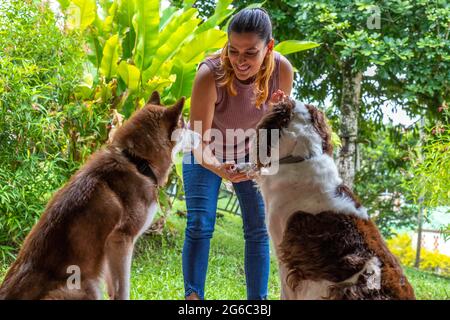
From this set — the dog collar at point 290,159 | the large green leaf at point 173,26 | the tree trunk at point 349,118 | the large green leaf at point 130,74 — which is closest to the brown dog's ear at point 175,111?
the dog collar at point 290,159

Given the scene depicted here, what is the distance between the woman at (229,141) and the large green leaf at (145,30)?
1190 millimetres

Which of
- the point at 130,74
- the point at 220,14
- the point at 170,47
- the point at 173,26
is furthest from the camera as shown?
the point at 220,14

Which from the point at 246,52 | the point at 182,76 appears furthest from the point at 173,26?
the point at 246,52

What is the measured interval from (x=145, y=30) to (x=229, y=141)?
134 centimetres

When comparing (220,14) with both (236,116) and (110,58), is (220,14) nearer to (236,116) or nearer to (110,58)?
(110,58)

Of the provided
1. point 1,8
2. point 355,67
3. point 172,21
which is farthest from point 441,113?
point 1,8

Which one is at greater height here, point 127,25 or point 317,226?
point 127,25

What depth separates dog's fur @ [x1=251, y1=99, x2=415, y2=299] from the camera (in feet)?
5.15

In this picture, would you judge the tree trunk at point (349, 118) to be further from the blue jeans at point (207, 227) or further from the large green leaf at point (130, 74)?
the blue jeans at point (207, 227)

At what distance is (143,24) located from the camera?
3119mm

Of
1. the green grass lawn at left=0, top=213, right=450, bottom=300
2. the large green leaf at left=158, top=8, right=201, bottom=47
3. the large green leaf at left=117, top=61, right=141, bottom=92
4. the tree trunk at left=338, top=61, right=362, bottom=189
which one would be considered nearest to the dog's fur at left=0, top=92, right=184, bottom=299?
the green grass lawn at left=0, top=213, right=450, bottom=300

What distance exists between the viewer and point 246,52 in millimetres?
1867

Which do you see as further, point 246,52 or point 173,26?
point 173,26

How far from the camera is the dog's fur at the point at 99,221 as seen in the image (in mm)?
1626
